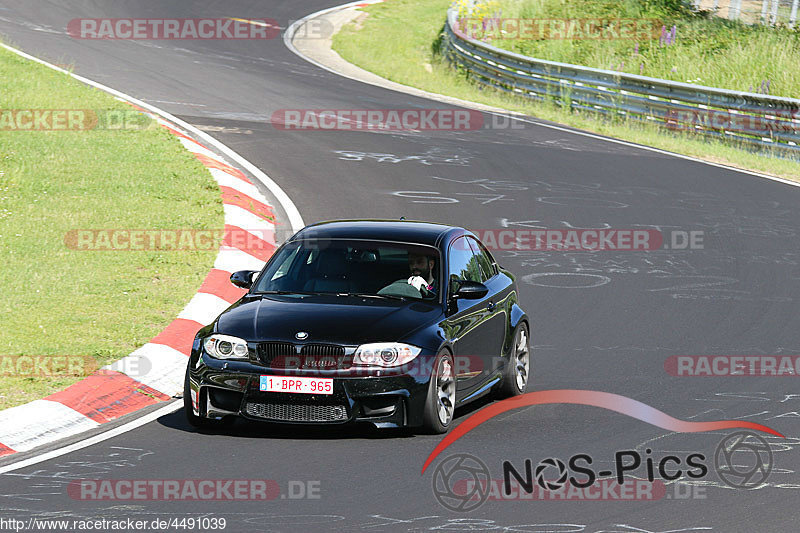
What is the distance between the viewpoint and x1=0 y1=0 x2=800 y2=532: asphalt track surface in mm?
6961

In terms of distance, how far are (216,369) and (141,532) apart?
216 cm

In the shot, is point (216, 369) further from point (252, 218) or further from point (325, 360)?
point (252, 218)

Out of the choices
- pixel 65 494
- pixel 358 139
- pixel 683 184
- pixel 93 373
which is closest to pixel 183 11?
pixel 358 139

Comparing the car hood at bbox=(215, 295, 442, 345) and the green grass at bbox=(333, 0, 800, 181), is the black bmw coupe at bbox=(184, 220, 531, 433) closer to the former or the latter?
the car hood at bbox=(215, 295, 442, 345)

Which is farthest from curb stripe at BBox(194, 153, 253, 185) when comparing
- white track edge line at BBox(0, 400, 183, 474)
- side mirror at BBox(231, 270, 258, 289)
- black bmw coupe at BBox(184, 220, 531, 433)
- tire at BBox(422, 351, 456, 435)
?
tire at BBox(422, 351, 456, 435)

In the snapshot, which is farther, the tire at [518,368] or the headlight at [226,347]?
the tire at [518,368]

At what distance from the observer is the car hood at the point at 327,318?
858 cm

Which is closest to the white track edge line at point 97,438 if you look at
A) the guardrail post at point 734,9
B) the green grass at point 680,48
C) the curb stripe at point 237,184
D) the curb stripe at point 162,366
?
the curb stripe at point 162,366

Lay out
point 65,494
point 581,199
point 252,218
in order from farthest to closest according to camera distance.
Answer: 1. point 581,199
2. point 252,218
3. point 65,494

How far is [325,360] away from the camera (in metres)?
8.49

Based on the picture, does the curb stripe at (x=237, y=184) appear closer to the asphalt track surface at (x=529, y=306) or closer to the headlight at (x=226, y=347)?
the asphalt track surface at (x=529, y=306)

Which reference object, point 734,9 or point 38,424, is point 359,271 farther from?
point 734,9

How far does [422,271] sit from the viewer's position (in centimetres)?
974

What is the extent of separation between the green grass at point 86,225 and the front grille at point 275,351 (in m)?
1.96
